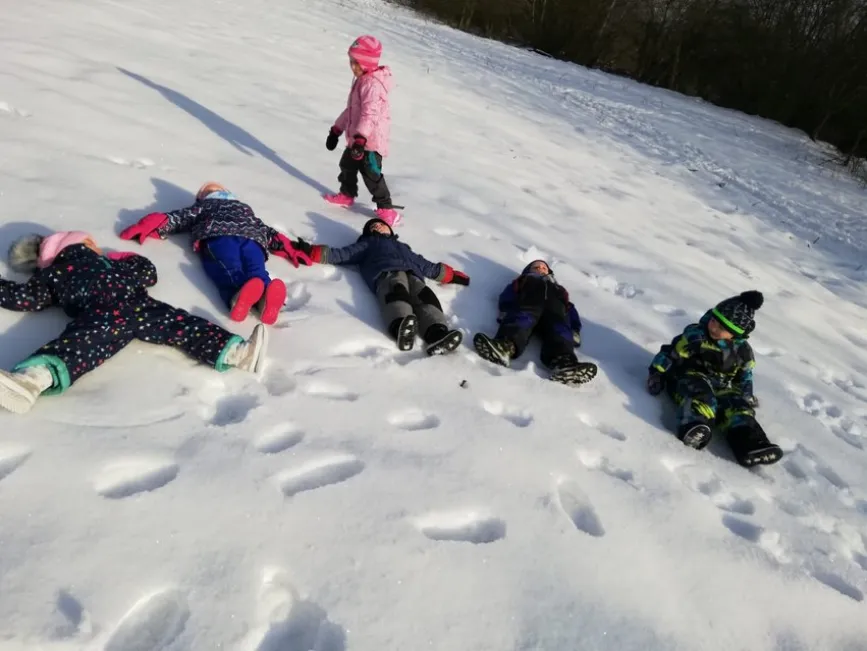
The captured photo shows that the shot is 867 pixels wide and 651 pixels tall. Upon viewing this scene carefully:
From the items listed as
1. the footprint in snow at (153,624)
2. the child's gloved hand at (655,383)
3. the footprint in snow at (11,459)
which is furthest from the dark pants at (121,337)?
the child's gloved hand at (655,383)

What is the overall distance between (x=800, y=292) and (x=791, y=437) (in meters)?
3.15

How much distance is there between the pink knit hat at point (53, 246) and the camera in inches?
128

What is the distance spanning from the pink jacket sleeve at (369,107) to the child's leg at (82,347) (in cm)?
270

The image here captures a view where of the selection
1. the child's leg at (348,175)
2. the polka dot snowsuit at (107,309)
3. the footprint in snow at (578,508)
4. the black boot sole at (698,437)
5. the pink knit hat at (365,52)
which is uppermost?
the pink knit hat at (365,52)

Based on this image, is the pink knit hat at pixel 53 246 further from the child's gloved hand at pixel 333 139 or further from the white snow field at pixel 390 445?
the child's gloved hand at pixel 333 139

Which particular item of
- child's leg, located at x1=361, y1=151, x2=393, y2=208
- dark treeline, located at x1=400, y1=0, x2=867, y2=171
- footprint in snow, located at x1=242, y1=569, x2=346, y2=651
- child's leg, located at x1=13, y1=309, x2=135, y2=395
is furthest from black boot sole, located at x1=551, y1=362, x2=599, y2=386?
dark treeline, located at x1=400, y1=0, x2=867, y2=171

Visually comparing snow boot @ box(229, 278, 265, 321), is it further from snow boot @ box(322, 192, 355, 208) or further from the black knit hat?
the black knit hat

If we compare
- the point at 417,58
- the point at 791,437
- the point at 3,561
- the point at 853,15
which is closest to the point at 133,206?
the point at 3,561

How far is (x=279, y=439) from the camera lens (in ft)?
8.97

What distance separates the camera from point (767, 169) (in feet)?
37.3

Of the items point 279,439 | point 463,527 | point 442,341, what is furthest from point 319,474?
point 442,341

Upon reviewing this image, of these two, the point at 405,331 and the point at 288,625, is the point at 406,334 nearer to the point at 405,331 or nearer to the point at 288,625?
the point at 405,331

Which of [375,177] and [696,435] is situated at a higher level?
[375,177]

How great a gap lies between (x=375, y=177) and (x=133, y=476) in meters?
3.36
